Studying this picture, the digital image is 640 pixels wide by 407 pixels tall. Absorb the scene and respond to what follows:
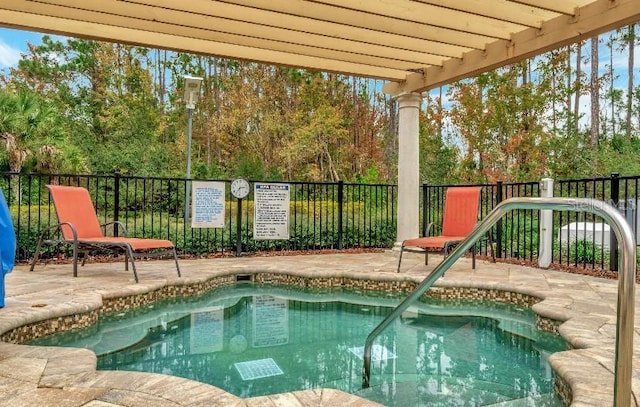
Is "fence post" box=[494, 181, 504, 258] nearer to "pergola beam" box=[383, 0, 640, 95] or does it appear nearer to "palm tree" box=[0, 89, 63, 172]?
"pergola beam" box=[383, 0, 640, 95]

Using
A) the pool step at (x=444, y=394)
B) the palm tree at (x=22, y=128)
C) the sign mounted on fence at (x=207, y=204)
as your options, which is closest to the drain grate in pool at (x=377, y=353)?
the pool step at (x=444, y=394)

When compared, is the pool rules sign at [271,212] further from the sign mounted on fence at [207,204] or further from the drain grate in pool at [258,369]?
the drain grate in pool at [258,369]

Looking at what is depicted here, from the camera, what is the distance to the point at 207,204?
6656mm

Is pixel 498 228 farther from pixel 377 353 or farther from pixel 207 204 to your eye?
pixel 377 353

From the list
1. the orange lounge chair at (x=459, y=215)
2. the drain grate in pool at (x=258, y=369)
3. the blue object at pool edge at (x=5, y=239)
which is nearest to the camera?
the blue object at pool edge at (x=5, y=239)

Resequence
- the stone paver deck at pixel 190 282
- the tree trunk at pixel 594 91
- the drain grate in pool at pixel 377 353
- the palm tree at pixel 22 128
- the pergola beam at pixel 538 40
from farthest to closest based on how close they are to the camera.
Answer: the tree trunk at pixel 594 91 → the palm tree at pixel 22 128 → the pergola beam at pixel 538 40 → the drain grate in pool at pixel 377 353 → the stone paver deck at pixel 190 282

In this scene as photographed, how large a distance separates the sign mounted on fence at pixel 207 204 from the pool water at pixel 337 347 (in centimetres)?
220

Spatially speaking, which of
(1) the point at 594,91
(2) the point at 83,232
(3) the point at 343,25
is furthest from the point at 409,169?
(1) the point at 594,91

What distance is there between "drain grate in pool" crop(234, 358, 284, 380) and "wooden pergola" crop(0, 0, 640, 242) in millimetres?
3196

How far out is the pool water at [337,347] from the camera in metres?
2.43

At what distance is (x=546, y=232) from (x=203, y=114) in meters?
15.6

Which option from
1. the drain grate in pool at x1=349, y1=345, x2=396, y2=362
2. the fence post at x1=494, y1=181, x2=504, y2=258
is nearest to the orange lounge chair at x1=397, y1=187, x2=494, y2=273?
the fence post at x1=494, y1=181, x2=504, y2=258

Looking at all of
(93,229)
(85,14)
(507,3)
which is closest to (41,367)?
(93,229)

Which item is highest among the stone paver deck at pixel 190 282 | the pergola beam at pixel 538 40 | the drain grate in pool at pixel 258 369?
the pergola beam at pixel 538 40
